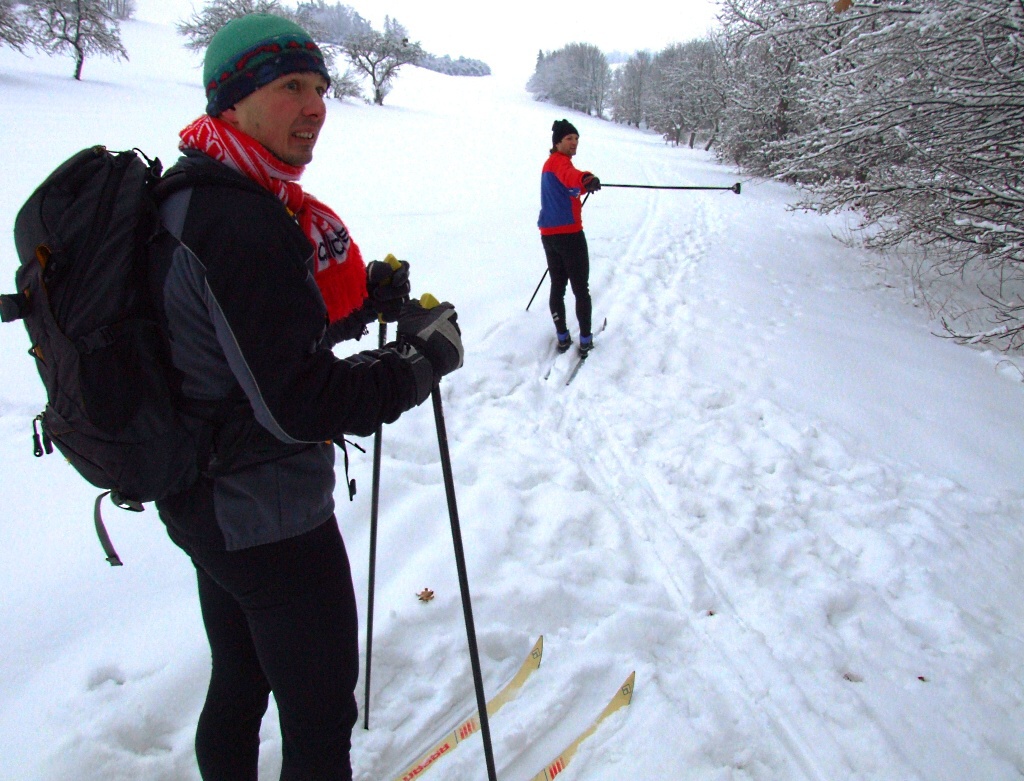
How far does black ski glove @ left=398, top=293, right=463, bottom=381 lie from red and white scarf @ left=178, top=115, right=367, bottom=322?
0.19 meters

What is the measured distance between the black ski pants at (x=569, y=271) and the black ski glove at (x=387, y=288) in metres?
3.18

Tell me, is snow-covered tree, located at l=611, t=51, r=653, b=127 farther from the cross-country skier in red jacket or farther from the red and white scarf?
the red and white scarf

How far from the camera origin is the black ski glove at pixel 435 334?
4.88 ft

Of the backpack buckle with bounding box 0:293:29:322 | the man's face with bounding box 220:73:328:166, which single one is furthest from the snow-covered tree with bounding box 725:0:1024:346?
the backpack buckle with bounding box 0:293:29:322

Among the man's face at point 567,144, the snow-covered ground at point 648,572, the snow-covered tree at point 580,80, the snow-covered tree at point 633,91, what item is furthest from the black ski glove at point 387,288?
the snow-covered tree at point 580,80

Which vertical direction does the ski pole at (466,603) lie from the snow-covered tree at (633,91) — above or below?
below

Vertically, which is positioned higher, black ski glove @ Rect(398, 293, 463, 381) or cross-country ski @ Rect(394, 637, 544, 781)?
black ski glove @ Rect(398, 293, 463, 381)

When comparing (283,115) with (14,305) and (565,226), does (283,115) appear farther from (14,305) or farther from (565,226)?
(565,226)

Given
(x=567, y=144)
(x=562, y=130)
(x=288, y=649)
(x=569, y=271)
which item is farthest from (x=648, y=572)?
(x=562, y=130)

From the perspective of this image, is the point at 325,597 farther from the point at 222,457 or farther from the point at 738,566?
the point at 738,566

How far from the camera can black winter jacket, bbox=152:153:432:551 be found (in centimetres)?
100

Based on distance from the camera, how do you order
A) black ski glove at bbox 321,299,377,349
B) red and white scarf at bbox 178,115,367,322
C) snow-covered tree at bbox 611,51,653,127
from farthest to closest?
snow-covered tree at bbox 611,51,653,127, black ski glove at bbox 321,299,377,349, red and white scarf at bbox 178,115,367,322

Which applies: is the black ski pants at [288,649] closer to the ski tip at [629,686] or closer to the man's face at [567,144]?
the ski tip at [629,686]

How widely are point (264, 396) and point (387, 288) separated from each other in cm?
82
